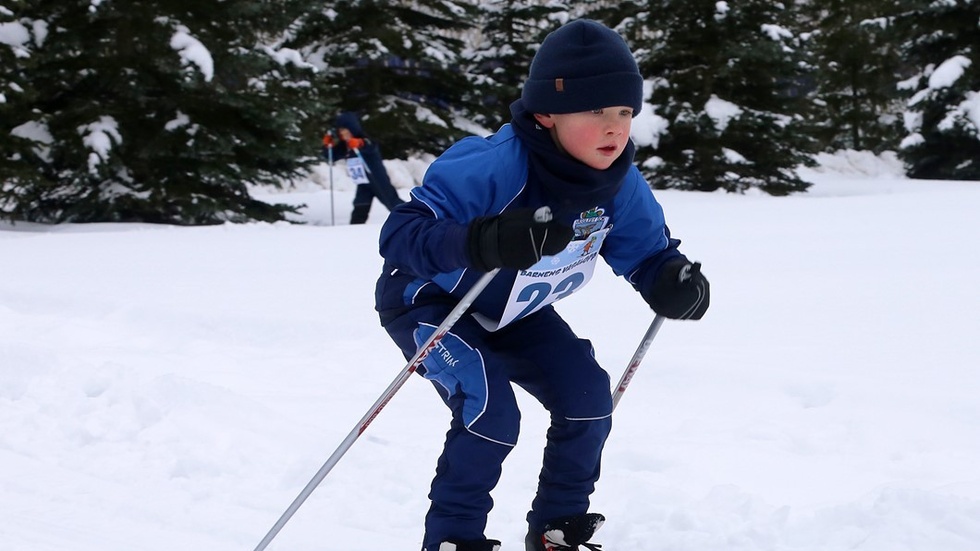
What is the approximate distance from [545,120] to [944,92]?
48.7 ft

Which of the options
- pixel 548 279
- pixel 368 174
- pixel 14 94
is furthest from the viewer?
pixel 368 174

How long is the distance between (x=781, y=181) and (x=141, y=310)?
12161mm

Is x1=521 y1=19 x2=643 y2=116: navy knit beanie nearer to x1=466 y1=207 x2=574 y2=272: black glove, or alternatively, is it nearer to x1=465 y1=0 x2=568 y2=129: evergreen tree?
x1=466 y1=207 x2=574 y2=272: black glove

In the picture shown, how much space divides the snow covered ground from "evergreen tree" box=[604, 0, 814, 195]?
27.0 ft

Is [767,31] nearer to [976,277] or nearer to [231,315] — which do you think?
[976,277]

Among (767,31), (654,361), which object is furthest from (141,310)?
(767,31)

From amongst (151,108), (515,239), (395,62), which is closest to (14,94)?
(151,108)

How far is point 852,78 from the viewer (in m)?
25.8

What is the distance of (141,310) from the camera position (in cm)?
578

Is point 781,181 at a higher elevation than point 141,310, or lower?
lower

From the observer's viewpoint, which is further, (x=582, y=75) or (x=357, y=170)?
(x=357, y=170)

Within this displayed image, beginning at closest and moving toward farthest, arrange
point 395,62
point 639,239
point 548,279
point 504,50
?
point 548,279 → point 639,239 → point 395,62 → point 504,50

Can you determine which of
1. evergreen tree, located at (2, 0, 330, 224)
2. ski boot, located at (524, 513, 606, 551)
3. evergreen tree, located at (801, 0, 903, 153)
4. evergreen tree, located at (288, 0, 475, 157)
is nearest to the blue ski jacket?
ski boot, located at (524, 513, 606, 551)

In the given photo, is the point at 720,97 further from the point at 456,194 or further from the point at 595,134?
the point at 456,194
